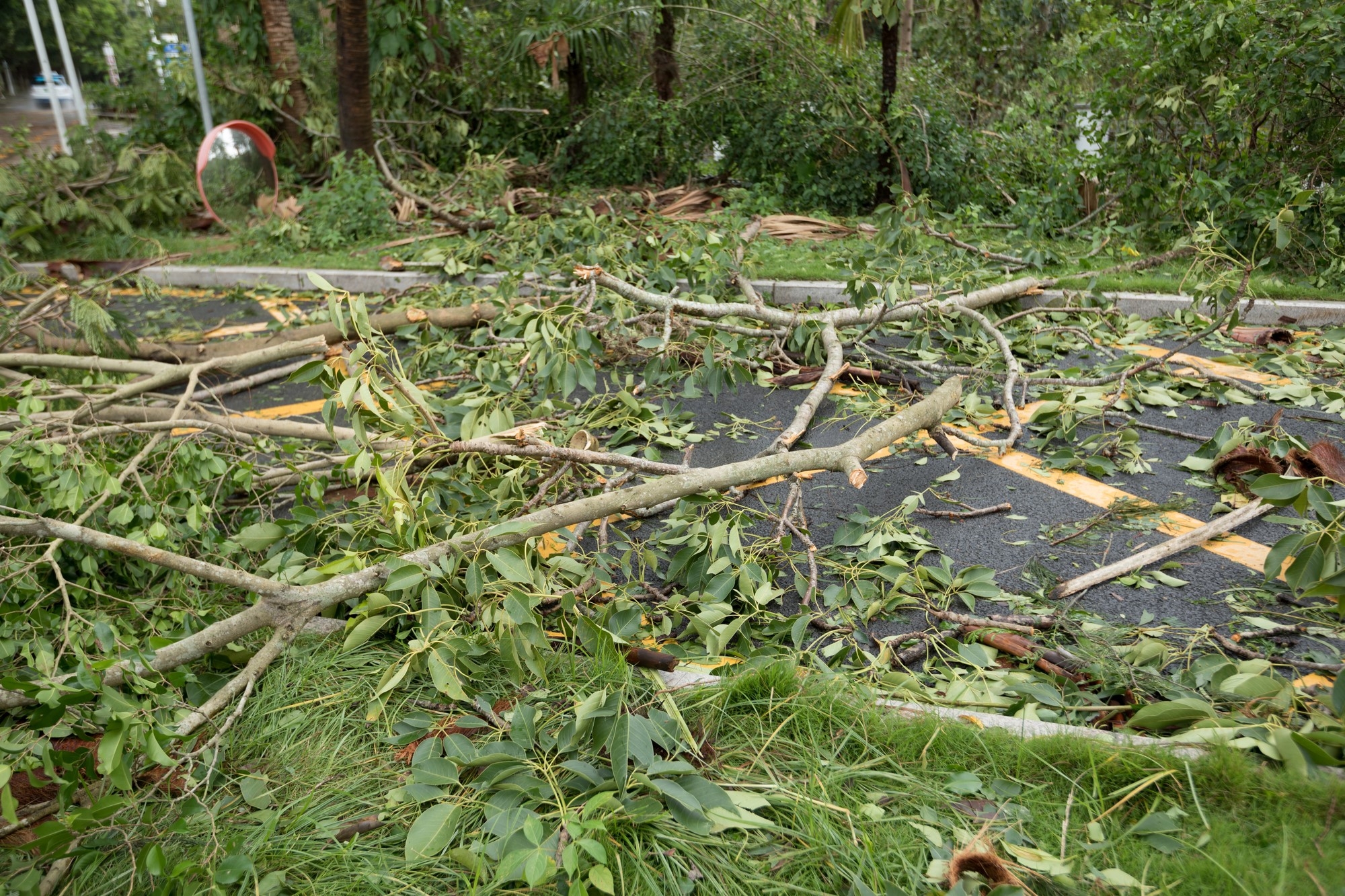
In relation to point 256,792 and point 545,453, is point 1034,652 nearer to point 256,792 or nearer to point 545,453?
point 545,453

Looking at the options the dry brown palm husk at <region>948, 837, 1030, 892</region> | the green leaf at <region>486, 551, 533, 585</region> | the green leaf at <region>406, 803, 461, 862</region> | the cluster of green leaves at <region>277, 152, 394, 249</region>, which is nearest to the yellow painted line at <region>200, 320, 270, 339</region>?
the cluster of green leaves at <region>277, 152, 394, 249</region>

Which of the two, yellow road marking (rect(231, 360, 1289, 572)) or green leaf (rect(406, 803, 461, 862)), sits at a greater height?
green leaf (rect(406, 803, 461, 862))

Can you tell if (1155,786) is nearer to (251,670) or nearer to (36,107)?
(251,670)

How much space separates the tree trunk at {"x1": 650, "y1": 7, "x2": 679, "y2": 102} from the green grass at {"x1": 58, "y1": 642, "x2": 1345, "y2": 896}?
896 cm

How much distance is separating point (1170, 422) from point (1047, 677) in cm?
240

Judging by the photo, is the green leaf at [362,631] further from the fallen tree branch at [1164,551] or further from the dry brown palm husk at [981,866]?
the fallen tree branch at [1164,551]

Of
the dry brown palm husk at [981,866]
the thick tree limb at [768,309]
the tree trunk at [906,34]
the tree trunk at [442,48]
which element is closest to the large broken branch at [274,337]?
the thick tree limb at [768,309]

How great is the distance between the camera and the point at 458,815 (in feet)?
6.70

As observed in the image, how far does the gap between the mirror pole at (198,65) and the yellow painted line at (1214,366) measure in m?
9.89

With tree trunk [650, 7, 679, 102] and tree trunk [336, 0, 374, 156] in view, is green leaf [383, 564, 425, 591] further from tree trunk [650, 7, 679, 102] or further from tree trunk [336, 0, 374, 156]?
tree trunk [650, 7, 679, 102]

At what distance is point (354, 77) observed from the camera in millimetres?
8852

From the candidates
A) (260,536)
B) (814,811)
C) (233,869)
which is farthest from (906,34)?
(233,869)

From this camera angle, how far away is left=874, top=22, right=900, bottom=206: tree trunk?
8414 millimetres

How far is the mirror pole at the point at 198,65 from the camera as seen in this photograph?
1031cm
